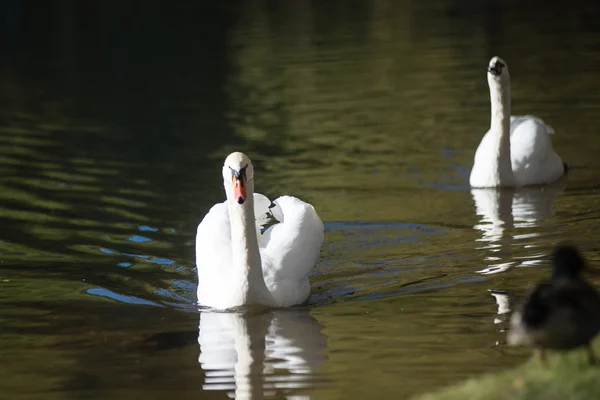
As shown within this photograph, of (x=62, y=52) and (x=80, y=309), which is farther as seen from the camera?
(x=62, y=52)

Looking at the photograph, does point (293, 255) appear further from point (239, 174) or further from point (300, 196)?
point (300, 196)

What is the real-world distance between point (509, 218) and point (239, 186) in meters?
4.11

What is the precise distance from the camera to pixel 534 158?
14.9m

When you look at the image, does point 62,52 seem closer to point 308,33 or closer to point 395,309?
point 308,33

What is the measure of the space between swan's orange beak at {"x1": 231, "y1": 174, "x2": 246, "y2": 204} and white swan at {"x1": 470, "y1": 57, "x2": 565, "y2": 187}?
538 cm

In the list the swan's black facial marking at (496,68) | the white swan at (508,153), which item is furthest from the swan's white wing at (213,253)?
the swan's black facial marking at (496,68)

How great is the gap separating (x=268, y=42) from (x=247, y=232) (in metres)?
24.9

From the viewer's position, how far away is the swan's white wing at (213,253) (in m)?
10.1

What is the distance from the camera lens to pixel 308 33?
121ft

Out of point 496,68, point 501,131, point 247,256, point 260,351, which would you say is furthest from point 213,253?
point 496,68

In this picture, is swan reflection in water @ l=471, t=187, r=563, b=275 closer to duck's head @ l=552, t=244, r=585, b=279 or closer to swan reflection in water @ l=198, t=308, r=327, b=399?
swan reflection in water @ l=198, t=308, r=327, b=399

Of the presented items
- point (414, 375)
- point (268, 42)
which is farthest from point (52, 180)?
point (268, 42)

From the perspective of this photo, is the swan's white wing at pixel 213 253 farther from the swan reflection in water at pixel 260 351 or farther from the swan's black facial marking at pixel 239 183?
the swan's black facial marking at pixel 239 183

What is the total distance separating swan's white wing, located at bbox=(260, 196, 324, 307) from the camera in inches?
394
